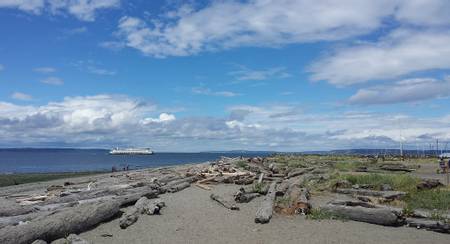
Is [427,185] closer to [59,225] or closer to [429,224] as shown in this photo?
[429,224]

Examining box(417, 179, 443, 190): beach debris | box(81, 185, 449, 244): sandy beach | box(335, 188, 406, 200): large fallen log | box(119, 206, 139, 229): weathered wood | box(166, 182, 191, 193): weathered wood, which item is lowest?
box(81, 185, 449, 244): sandy beach

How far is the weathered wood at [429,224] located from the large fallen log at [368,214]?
0.28 metres

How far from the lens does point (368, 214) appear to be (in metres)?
13.4

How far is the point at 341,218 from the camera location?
13906mm

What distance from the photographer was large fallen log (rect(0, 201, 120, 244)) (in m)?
9.99

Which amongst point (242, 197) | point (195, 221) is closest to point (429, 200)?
point (242, 197)

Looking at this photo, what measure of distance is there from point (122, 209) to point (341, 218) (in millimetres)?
7786

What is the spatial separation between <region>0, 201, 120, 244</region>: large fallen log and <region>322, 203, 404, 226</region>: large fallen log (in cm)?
712

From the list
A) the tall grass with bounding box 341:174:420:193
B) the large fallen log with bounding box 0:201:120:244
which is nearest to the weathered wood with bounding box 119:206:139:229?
the large fallen log with bounding box 0:201:120:244

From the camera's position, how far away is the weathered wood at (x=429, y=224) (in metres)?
12.0

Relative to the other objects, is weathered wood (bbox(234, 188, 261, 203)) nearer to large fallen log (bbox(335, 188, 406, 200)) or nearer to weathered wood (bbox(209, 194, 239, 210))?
weathered wood (bbox(209, 194, 239, 210))

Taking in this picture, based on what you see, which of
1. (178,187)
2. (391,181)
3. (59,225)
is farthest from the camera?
(178,187)

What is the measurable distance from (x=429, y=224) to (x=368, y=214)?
1705 mm

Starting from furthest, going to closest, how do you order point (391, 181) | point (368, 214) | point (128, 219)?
point (391, 181), point (128, 219), point (368, 214)
